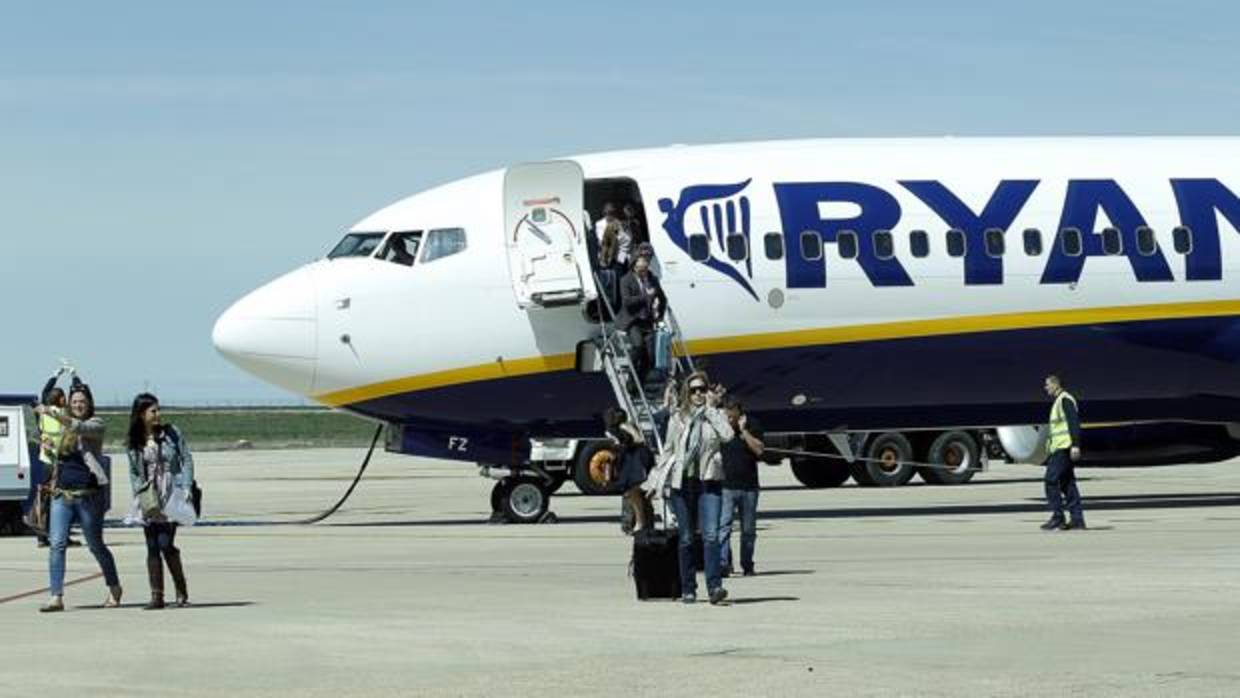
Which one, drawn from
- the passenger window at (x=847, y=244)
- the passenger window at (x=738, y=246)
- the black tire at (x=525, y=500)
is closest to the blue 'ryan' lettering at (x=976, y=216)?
the passenger window at (x=847, y=244)

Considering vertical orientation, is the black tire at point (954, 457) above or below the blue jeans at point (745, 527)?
below

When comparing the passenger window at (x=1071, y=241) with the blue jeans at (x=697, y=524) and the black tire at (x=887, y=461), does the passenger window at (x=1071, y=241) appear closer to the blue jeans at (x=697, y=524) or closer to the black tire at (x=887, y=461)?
the black tire at (x=887, y=461)

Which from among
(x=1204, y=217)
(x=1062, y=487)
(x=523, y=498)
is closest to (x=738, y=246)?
(x=523, y=498)

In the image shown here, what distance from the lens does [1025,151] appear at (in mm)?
36812

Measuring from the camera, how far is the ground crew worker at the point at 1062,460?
32.2m

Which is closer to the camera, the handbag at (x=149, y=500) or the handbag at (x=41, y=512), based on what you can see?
the handbag at (x=149, y=500)

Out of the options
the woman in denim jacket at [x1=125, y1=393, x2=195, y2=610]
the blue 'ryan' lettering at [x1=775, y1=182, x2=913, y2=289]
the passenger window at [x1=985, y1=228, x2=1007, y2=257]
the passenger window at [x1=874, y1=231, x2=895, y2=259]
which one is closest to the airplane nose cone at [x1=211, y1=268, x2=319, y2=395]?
the blue 'ryan' lettering at [x1=775, y1=182, x2=913, y2=289]

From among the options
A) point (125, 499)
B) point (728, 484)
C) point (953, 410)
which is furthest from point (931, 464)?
point (728, 484)

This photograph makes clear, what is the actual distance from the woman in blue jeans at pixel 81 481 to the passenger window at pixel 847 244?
48.6 feet

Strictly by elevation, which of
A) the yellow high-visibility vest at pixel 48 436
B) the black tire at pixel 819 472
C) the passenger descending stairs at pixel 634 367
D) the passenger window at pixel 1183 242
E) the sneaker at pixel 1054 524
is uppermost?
the passenger window at pixel 1183 242

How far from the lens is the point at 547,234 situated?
34750 millimetres

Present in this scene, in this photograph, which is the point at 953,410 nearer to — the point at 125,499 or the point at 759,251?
the point at 759,251

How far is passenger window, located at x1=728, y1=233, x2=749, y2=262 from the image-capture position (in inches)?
1382

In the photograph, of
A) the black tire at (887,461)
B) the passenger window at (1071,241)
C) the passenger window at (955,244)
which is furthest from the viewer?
the black tire at (887,461)
